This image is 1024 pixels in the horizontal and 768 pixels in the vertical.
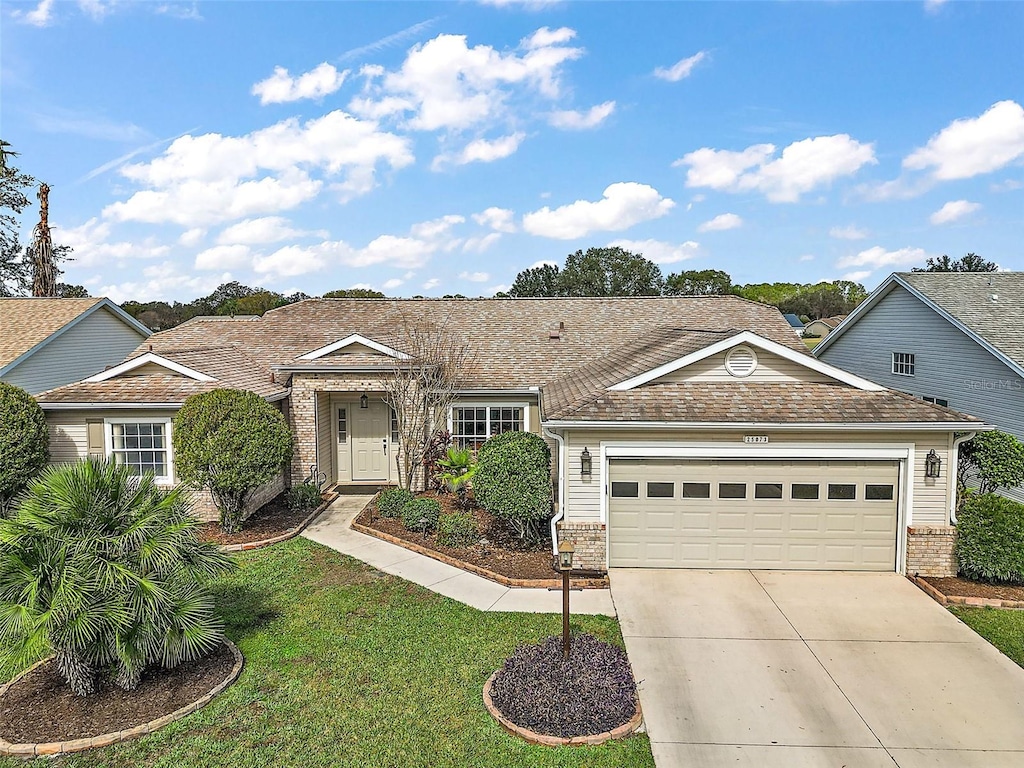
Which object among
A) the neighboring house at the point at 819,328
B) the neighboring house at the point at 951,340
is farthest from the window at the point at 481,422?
the neighboring house at the point at 819,328

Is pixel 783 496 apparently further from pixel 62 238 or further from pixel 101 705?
pixel 62 238

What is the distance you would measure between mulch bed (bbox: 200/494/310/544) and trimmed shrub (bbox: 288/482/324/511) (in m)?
0.11

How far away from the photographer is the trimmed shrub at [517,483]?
10.2 meters

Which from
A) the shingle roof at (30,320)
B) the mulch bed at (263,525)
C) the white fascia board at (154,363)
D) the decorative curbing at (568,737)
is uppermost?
the shingle roof at (30,320)

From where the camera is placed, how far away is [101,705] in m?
6.03

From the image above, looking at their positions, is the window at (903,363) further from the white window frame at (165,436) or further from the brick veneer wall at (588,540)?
the white window frame at (165,436)

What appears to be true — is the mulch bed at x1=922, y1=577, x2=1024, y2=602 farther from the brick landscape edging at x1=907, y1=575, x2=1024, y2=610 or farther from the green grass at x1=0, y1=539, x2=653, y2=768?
the green grass at x1=0, y1=539, x2=653, y2=768

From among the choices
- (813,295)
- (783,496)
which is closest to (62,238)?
(783,496)

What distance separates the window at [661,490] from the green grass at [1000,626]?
4.09m

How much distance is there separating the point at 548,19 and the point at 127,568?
15.9 meters

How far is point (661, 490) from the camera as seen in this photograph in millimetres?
9758

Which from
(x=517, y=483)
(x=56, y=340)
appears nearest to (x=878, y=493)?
(x=517, y=483)

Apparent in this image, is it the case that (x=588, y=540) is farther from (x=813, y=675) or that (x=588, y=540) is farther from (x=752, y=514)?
(x=813, y=675)

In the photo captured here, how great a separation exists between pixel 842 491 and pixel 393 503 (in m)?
8.38
